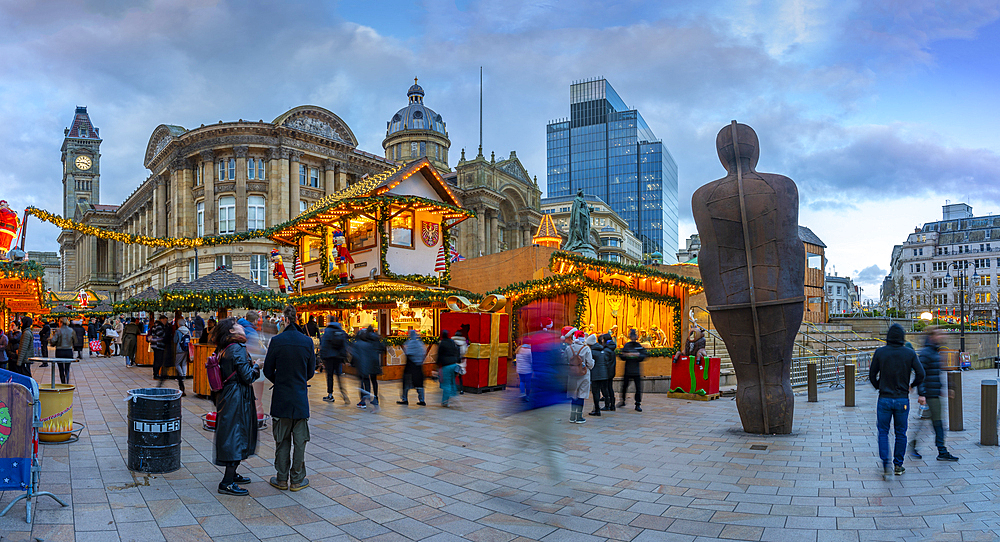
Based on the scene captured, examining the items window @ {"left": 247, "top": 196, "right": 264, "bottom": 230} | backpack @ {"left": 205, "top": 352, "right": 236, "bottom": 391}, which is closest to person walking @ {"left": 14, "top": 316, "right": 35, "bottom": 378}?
backpack @ {"left": 205, "top": 352, "right": 236, "bottom": 391}

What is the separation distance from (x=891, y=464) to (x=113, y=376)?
1855 cm

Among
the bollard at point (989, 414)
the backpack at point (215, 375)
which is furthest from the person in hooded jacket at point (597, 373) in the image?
the backpack at point (215, 375)

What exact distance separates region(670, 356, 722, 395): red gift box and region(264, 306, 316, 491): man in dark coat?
33.4ft

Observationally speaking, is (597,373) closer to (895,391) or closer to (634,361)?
(634,361)

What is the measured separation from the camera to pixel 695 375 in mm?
13828

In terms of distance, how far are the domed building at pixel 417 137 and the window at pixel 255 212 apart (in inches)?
721

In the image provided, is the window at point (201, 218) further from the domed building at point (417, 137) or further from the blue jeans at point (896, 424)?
the blue jeans at point (896, 424)

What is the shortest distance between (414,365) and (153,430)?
19.5ft

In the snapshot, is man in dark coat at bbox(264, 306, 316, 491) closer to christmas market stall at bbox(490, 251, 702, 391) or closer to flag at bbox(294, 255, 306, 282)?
christmas market stall at bbox(490, 251, 702, 391)

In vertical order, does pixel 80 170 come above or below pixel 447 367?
above

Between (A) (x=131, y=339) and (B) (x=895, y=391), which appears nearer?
(B) (x=895, y=391)

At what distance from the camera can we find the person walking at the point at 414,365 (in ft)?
38.3

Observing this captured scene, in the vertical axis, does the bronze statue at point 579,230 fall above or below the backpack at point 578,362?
above

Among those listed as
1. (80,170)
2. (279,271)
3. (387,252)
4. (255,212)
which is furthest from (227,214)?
(80,170)
